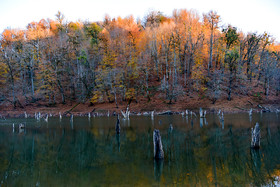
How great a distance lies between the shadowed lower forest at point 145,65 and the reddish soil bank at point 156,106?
95 centimetres

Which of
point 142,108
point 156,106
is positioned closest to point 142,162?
point 156,106

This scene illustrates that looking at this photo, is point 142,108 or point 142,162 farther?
point 142,108

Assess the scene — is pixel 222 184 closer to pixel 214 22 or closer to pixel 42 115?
pixel 42 115

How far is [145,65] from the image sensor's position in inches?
1996

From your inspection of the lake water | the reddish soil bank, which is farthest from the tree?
the lake water

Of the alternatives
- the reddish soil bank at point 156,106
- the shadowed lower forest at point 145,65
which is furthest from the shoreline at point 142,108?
the shadowed lower forest at point 145,65

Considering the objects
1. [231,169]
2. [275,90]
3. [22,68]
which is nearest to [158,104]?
[275,90]

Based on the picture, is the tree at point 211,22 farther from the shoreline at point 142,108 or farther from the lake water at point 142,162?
the lake water at point 142,162

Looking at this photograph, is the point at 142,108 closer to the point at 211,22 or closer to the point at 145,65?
the point at 145,65

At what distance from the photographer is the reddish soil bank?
135ft

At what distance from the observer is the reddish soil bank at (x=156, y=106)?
4125 cm

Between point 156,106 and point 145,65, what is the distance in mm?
11093

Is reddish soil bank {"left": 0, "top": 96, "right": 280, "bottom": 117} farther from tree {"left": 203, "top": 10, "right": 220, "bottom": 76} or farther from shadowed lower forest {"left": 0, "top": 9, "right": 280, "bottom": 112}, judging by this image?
tree {"left": 203, "top": 10, "right": 220, "bottom": 76}

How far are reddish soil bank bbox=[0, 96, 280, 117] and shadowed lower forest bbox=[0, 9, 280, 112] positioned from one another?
3.12ft
